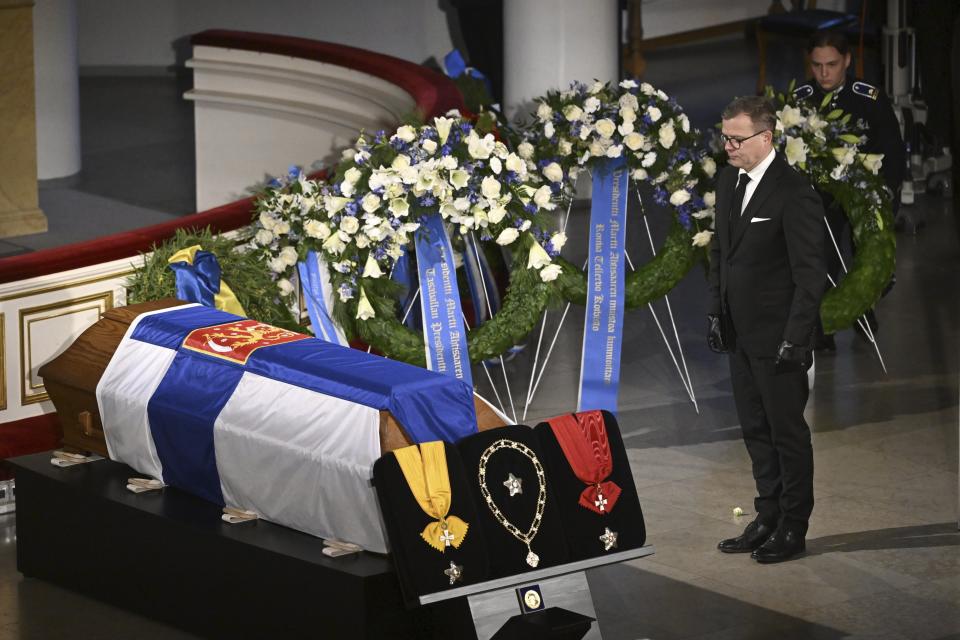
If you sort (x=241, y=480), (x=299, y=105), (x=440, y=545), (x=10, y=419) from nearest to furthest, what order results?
(x=440, y=545)
(x=241, y=480)
(x=10, y=419)
(x=299, y=105)

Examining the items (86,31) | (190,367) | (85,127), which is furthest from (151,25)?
(190,367)

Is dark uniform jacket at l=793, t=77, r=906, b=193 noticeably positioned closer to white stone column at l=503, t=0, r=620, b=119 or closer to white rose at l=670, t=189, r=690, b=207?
white rose at l=670, t=189, r=690, b=207

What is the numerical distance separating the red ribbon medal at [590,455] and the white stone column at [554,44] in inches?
284

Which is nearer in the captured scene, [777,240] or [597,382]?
[777,240]

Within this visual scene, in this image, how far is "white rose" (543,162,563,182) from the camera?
648 centimetres

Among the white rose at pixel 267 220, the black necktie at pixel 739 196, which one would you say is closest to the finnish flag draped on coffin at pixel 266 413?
the white rose at pixel 267 220

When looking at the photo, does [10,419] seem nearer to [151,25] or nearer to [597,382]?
[597,382]

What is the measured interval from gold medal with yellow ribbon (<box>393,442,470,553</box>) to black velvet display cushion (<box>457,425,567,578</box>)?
0.10 m

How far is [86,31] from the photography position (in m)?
17.9

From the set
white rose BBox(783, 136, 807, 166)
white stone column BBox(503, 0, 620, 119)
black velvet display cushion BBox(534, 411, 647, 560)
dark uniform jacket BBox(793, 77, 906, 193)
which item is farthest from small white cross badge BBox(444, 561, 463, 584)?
white stone column BBox(503, 0, 620, 119)

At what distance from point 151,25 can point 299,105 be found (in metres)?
8.01

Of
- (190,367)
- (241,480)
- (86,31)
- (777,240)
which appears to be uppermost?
(86,31)

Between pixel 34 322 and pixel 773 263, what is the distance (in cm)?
283

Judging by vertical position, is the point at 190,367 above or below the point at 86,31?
below
